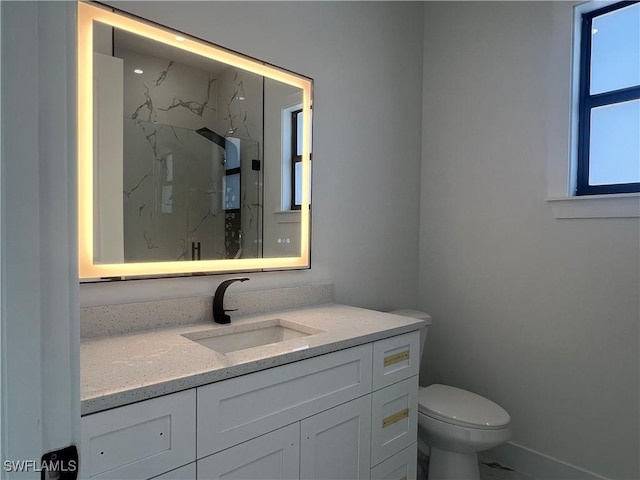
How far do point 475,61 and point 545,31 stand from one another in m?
0.37

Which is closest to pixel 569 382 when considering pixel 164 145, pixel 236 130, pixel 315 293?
pixel 315 293

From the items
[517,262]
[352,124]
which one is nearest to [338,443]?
[517,262]

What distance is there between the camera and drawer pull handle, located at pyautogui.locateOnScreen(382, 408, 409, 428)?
1524mm

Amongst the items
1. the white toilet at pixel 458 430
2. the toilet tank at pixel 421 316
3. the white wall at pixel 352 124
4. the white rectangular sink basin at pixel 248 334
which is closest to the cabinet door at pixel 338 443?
the white rectangular sink basin at pixel 248 334

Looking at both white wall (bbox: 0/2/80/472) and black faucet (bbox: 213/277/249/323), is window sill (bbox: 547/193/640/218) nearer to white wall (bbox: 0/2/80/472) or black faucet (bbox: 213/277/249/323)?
black faucet (bbox: 213/277/249/323)

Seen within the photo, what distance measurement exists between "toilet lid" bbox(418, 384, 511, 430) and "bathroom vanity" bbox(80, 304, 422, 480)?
0.72 ft

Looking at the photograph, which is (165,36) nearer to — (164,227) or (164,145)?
(164,145)

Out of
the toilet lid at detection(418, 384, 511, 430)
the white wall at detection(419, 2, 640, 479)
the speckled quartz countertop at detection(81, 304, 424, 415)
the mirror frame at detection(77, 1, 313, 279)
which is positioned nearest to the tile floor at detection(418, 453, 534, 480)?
the white wall at detection(419, 2, 640, 479)

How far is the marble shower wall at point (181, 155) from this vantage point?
1.42 m

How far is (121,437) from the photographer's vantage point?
90 centimetres

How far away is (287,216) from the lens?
1.90 metres

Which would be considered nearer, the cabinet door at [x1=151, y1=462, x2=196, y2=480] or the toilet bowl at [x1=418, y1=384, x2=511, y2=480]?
the cabinet door at [x1=151, y1=462, x2=196, y2=480]

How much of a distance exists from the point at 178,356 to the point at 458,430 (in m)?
1.25

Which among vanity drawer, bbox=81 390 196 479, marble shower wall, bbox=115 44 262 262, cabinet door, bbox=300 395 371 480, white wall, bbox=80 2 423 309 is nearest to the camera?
vanity drawer, bbox=81 390 196 479
